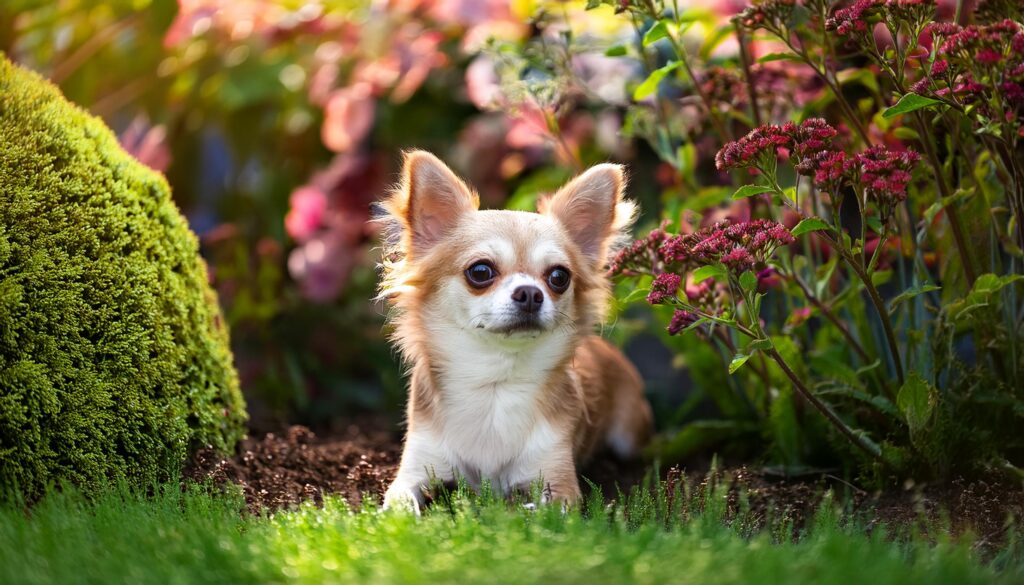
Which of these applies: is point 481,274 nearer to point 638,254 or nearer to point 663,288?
point 638,254

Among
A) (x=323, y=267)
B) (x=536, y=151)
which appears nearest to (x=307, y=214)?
(x=323, y=267)

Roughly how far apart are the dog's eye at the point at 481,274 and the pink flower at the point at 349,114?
2.41 meters

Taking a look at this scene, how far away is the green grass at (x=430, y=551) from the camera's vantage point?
6.77 feet

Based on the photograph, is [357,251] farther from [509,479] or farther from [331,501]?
[331,501]

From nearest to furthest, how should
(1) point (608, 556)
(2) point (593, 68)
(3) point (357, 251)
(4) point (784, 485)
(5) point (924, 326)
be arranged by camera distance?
(1) point (608, 556) → (5) point (924, 326) → (4) point (784, 485) → (2) point (593, 68) → (3) point (357, 251)

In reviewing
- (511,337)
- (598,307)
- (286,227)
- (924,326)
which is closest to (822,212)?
(924,326)

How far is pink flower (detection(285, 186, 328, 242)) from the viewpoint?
17.6 ft

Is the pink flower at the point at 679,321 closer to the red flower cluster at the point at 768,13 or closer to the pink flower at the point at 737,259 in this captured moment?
the pink flower at the point at 737,259

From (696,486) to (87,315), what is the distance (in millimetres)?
1874

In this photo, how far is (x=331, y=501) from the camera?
2.73m

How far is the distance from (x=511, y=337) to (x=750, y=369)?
1.06 metres

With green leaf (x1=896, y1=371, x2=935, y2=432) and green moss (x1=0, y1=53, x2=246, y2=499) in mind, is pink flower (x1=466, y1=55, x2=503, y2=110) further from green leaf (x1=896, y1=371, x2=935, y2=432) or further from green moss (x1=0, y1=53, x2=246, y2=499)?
green leaf (x1=896, y1=371, x2=935, y2=432)

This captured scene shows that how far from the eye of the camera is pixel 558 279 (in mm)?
3184

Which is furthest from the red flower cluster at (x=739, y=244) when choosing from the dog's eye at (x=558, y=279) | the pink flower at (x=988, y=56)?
the pink flower at (x=988, y=56)
